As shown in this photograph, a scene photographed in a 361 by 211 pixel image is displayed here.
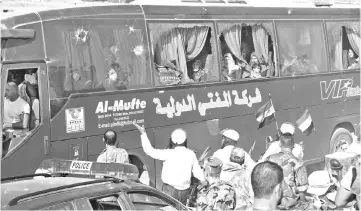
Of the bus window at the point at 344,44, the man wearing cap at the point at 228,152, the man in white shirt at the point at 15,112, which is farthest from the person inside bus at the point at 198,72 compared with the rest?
the bus window at the point at 344,44

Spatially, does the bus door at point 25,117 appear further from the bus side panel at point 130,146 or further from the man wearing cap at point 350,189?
the man wearing cap at point 350,189

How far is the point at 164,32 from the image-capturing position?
1197 centimetres

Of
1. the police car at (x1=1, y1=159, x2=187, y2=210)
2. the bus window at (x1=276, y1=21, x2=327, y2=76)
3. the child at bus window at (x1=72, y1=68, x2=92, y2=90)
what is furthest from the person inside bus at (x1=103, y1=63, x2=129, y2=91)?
the bus window at (x1=276, y1=21, x2=327, y2=76)

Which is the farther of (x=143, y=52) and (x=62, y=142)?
(x=143, y=52)

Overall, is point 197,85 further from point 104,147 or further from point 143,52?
point 104,147

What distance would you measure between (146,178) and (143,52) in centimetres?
196

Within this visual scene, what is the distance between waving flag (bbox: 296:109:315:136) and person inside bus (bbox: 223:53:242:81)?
1934mm

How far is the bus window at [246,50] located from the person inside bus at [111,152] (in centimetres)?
332

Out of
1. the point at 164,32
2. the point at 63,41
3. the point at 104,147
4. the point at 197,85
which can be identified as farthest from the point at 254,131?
the point at 63,41

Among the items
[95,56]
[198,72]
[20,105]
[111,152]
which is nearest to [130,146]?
[111,152]

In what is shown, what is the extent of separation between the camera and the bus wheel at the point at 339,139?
50.1 ft

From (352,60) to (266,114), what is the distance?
3758 millimetres

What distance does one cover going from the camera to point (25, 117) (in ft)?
32.6

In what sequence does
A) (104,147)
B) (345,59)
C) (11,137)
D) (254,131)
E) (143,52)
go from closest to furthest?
(11,137), (104,147), (143,52), (254,131), (345,59)
